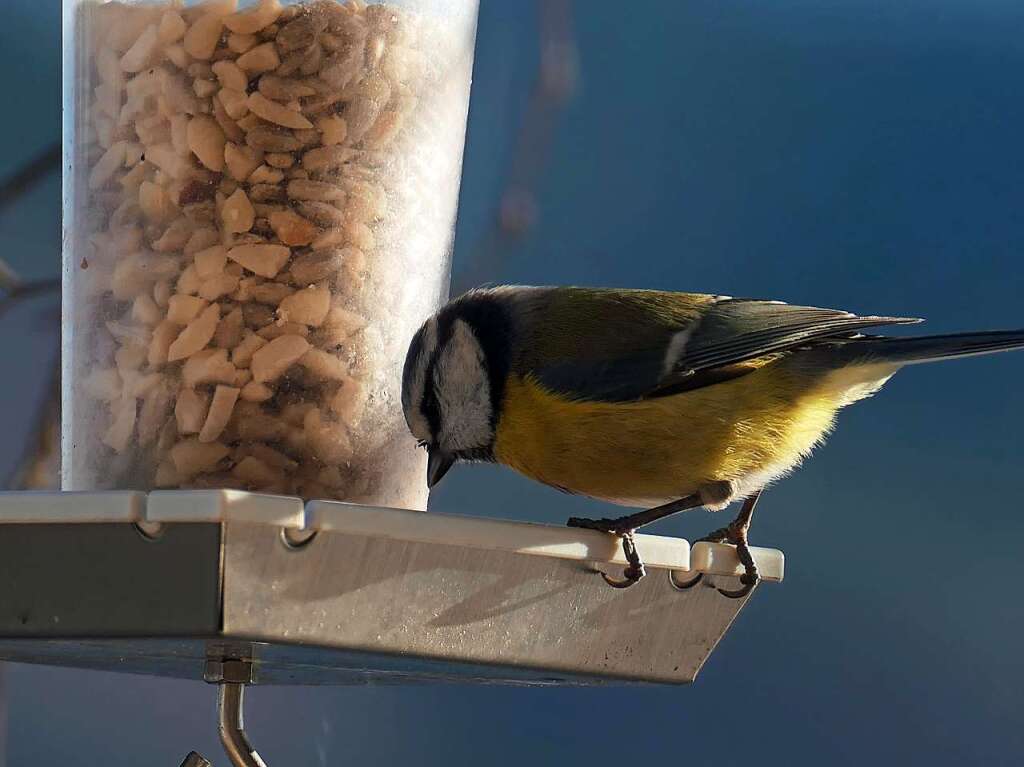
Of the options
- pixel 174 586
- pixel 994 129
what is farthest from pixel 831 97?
pixel 174 586

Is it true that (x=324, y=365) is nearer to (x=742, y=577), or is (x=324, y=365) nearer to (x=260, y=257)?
(x=260, y=257)

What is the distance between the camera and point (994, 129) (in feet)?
10.8

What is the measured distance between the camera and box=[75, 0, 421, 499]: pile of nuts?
1.54 m

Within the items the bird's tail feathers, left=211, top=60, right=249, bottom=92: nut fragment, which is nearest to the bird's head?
left=211, top=60, right=249, bottom=92: nut fragment

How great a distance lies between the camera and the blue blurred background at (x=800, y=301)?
2.97 metres

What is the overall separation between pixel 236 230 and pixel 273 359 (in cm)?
14

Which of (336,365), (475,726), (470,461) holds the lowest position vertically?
(475,726)

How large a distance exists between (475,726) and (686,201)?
1169mm

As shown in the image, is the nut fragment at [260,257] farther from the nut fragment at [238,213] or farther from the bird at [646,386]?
the bird at [646,386]

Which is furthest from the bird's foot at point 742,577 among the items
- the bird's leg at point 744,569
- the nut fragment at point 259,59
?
the nut fragment at point 259,59

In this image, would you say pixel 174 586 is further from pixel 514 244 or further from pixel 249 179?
pixel 514 244

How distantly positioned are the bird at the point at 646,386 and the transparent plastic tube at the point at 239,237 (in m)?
0.09

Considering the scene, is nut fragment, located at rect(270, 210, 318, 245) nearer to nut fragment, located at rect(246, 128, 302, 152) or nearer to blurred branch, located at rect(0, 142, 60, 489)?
nut fragment, located at rect(246, 128, 302, 152)

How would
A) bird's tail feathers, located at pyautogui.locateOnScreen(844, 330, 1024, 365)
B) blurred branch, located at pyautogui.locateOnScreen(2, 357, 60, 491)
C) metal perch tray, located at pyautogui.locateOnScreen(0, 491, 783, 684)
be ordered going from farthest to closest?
blurred branch, located at pyautogui.locateOnScreen(2, 357, 60, 491) < bird's tail feathers, located at pyautogui.locateOnScreen(844, 330, 1024, 365) < metal perch tray, located at pyautogui.locateOnScreen(0, 491, 783, 684)
